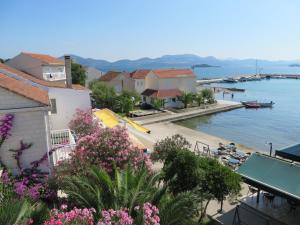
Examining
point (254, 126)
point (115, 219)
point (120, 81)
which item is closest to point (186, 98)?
point (254, 126)

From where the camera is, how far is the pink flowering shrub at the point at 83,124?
1997cm

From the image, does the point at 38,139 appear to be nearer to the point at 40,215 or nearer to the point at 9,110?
the point at 9,110

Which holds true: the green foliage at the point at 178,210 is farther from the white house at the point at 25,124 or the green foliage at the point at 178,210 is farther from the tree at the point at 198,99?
the tree at the point at 198,99

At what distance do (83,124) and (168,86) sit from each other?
152 ft

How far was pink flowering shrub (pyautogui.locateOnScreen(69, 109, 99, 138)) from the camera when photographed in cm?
1997

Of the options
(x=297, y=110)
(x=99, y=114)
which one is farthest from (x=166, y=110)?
(x=297, y=110)

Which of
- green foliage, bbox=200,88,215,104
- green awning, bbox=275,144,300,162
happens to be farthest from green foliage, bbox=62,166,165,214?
green foliage, bbox=200,88,215,104

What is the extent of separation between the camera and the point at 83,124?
1998cm

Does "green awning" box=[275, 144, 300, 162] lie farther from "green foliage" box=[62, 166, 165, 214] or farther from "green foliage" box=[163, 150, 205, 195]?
"green foliage" box=[62, 166, 165, 214]

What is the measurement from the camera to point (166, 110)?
190 ft

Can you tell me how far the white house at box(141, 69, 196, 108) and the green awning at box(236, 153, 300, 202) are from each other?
146ft

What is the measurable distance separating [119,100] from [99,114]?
24107 millimetres

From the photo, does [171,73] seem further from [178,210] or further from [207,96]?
[178,210]

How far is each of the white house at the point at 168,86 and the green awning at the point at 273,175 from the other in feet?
146
